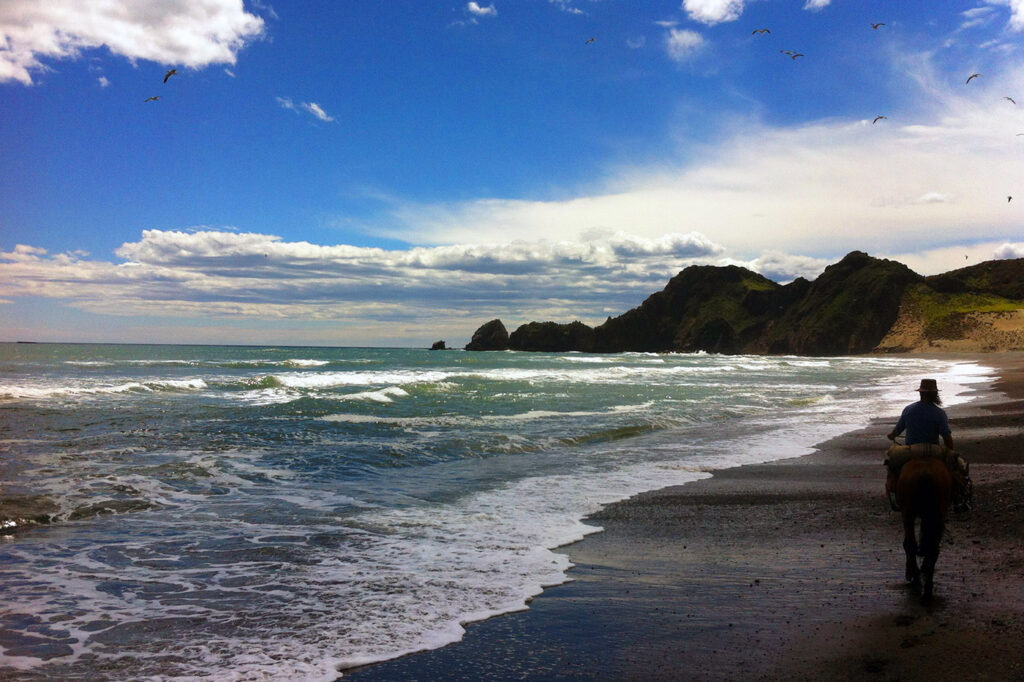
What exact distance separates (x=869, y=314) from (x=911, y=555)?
508ft

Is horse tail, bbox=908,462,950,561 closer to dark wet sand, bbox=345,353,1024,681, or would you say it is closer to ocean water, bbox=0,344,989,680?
dark wet sand, bbox=345,353,1024,681

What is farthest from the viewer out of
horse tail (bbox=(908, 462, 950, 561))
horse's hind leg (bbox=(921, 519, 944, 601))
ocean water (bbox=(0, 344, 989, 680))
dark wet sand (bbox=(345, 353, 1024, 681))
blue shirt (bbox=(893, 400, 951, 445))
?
blue shirt (bbox=(893, 400, 951, 445))

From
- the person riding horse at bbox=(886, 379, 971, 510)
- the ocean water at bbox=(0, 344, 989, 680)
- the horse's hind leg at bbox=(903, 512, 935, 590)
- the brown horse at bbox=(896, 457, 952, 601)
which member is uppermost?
the person riding horse at bbox=(886, 379, 971, 510)

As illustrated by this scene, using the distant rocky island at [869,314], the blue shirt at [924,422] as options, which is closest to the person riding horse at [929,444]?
the blue shirt at [924,422]

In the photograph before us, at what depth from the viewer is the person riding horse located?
6.16 meters

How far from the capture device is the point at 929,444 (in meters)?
6.12

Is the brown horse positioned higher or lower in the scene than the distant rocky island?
lower

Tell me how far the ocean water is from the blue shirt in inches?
149

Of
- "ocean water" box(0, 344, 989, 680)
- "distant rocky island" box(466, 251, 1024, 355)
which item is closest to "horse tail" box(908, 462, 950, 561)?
"ocean water" box(0, 344, 989, 680)

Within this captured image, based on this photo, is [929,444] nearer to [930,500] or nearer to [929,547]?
[930,500]

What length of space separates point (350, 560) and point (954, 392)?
31.1 meters

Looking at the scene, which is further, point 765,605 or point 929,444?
point 929,444

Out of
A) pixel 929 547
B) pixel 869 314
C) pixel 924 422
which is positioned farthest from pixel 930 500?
pixel 869 314

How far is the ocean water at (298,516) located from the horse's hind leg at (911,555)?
10.6ft
